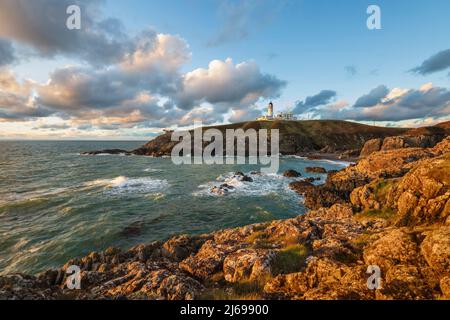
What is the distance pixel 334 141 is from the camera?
453ft

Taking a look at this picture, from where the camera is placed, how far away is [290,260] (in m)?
11.5

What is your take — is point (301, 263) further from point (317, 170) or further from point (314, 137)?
point (314, 137)

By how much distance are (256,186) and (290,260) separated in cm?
3455

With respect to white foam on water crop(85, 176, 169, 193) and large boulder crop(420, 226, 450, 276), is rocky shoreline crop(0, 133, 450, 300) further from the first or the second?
white foam on water crop(85, 176, 169, 193)

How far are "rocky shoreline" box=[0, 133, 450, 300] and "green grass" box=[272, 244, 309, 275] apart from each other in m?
0.05

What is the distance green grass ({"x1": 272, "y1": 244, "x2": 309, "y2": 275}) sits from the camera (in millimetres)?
10781

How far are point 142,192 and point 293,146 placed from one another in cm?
10035

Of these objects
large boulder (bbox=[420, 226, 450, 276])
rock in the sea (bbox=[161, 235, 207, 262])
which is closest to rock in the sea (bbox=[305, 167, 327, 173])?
rock in the sea (bbox=[161, 235, 207, 262])

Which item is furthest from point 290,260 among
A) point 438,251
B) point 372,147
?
point 372,147

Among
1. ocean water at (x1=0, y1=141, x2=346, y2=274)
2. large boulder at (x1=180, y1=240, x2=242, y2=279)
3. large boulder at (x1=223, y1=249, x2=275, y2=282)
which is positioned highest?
large boulder at (x1=223, y1=249, x2=275, y2=282)

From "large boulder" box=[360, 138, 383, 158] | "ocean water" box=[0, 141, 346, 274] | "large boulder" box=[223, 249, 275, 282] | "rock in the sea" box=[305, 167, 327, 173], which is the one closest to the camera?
"large boulder" box=[223, 249, 275, 282]
